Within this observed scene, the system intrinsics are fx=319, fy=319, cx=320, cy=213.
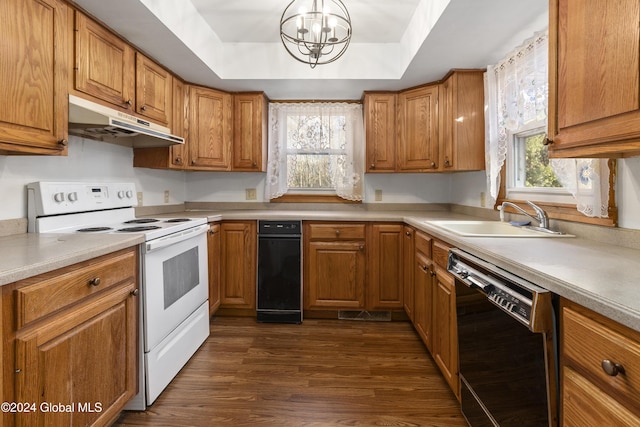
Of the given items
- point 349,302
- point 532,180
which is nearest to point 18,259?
point 349,302

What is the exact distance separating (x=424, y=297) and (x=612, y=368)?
1465 millimetres

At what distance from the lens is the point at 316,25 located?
1.70m

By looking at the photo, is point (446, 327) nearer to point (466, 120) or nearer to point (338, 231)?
point (338, 231)

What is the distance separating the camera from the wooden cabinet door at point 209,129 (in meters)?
2.80

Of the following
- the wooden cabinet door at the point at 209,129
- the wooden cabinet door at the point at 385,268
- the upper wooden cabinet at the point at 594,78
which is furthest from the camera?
the wooden cabinet door at the point at 209,129

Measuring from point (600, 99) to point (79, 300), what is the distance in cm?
196

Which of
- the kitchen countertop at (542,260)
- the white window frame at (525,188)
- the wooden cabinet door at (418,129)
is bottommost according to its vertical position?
the kitchen countertop at (542,260)

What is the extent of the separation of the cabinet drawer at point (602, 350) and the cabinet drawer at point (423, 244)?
1.18m

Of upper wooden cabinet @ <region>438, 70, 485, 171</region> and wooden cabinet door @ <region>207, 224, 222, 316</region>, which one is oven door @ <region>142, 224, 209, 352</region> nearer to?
wooden cabinet door @ <region>207, 224, 222, 316</region>

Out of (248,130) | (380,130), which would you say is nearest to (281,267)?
(248,130)

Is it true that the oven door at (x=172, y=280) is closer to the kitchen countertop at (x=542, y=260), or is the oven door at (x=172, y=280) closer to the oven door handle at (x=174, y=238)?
the oven door handle at (x=174, y=238)

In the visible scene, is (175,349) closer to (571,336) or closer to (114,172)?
(114,172)

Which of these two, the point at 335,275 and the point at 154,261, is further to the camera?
the point at 335,275

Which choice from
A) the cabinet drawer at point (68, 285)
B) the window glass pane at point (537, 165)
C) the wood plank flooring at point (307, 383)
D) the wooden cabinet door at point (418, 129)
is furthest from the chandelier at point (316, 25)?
the wood plank flooring at point (307, 383)
